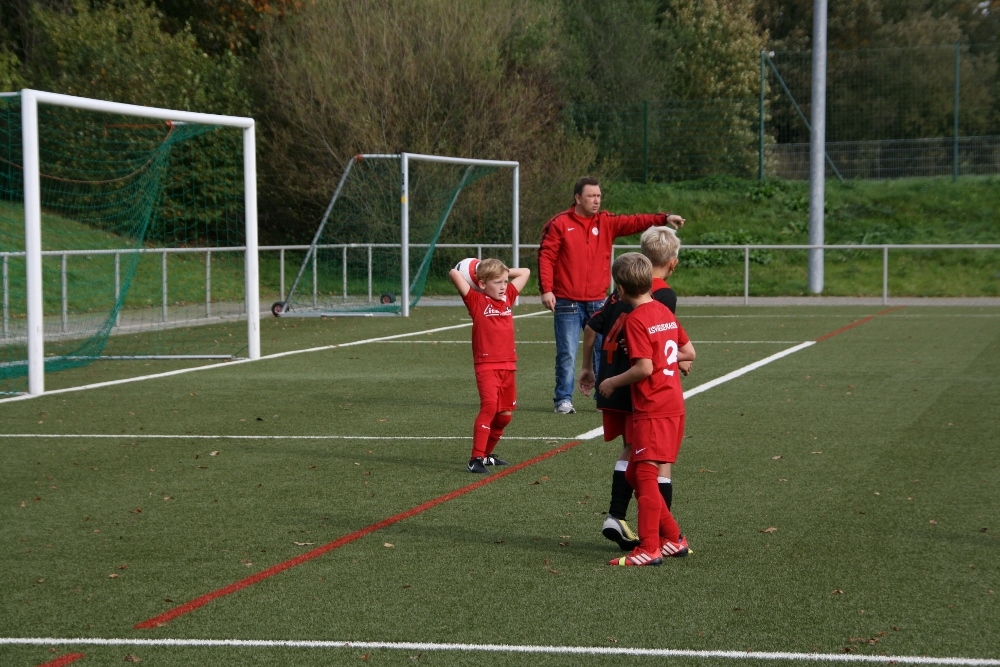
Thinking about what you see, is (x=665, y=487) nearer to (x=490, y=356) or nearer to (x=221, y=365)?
(x=490, y=356)

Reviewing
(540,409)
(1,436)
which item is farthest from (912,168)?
(1,436)

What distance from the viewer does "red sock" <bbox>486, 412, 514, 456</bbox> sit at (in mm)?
8641

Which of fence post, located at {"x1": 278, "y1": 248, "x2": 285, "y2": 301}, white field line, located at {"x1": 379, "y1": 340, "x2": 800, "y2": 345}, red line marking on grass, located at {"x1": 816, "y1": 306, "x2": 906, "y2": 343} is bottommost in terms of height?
white field line, located at {"x1": 379, "y1": 340, "x2": 800, "y2": 345}

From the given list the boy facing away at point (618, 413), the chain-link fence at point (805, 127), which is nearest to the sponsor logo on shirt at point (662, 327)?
the boy facing away at point (618, 413)

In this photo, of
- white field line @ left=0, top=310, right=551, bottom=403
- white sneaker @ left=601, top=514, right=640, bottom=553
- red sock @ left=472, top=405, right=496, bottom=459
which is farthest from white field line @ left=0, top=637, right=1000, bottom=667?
white field line @ left=0, top=310, right=551, bottom=403

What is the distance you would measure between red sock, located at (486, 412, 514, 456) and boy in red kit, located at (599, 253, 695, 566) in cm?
247

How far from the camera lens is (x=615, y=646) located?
4.89 meters

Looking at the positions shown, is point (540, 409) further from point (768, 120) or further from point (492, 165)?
point (768, 120)

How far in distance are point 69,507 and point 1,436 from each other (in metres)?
2.94

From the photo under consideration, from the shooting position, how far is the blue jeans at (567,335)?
11.3 m

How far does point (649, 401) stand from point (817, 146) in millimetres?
22685

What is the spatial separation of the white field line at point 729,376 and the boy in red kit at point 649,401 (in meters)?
3.74

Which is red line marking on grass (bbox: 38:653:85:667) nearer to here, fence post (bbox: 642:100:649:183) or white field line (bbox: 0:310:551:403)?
white field line (bbox: 0:310:551:403)

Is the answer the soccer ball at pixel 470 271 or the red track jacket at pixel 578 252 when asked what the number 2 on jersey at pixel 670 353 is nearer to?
the soccer ball at pixel 470 271
